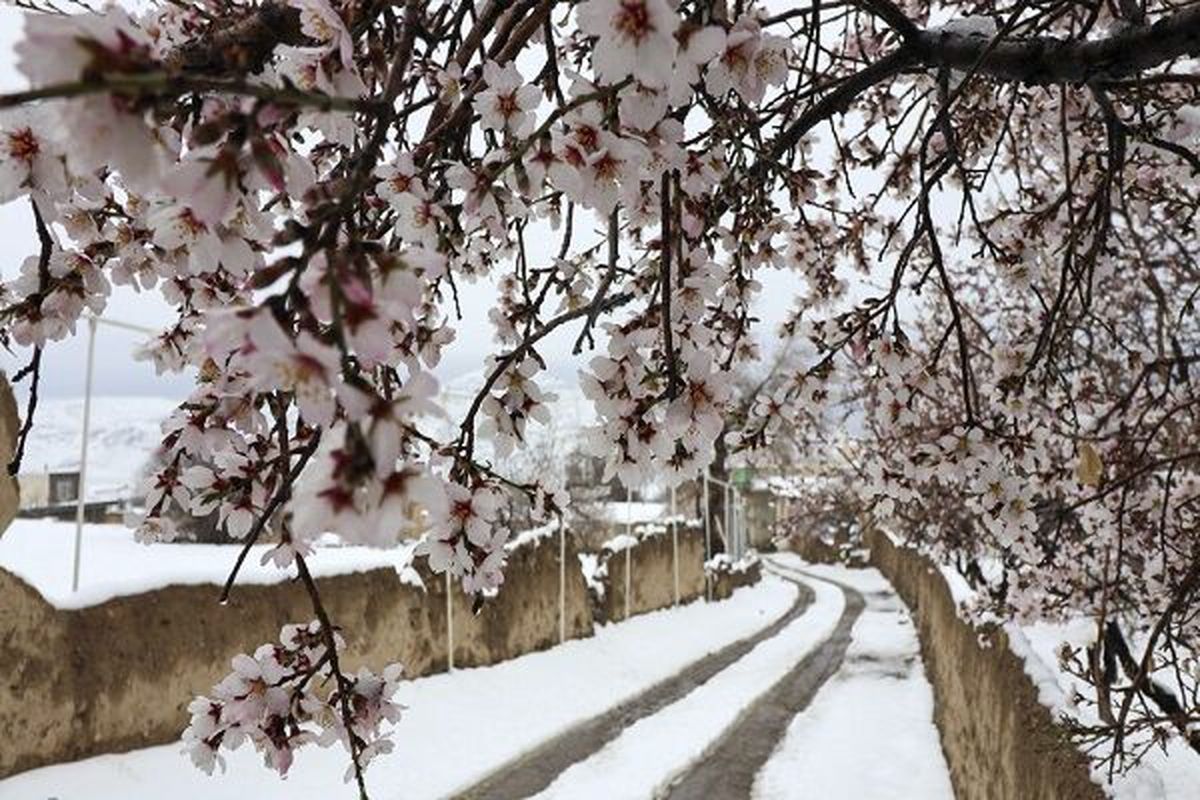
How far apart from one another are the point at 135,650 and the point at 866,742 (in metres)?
6.03

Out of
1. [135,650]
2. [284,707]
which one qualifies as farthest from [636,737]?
[284,707]

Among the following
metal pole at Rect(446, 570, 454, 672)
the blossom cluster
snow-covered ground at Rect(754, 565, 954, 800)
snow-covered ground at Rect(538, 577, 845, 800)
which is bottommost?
snow-covered ground at Rect(754, 565, 954, 800)

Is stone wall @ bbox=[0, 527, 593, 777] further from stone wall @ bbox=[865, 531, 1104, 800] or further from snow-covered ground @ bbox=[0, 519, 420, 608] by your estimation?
stone wall @ bbox=[865, 531, 1104, 800]

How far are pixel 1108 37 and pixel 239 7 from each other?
1.77 m

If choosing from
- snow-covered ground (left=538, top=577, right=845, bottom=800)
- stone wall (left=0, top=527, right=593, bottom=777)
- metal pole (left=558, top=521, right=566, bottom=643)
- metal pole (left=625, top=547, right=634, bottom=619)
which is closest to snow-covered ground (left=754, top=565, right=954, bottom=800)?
snow-covered ground (left=538, top=577, right=845, bottom=800)

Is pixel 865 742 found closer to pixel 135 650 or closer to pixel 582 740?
pixel 582 740

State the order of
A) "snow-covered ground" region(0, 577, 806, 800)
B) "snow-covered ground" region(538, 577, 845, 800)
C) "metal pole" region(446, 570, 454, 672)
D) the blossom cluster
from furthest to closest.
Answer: "metal pole" region(446, 570, 454, 672)
"snow-covered ground" region(538, 577, 845, 800)
"snow-covered ground" region(0, 577, 806, 800)
the blossom cluster

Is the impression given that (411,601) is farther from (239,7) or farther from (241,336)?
(241,336)

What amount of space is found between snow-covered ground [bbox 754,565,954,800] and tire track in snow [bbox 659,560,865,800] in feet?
0.42

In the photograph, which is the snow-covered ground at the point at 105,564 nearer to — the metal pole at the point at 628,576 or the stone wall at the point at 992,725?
the stone wall at the point at 992,725

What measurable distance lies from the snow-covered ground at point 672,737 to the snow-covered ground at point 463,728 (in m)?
0.07

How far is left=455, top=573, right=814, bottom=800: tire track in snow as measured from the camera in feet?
21.8

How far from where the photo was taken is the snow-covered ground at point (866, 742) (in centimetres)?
704

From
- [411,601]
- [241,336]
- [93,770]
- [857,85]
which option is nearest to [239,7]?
[241,336]
